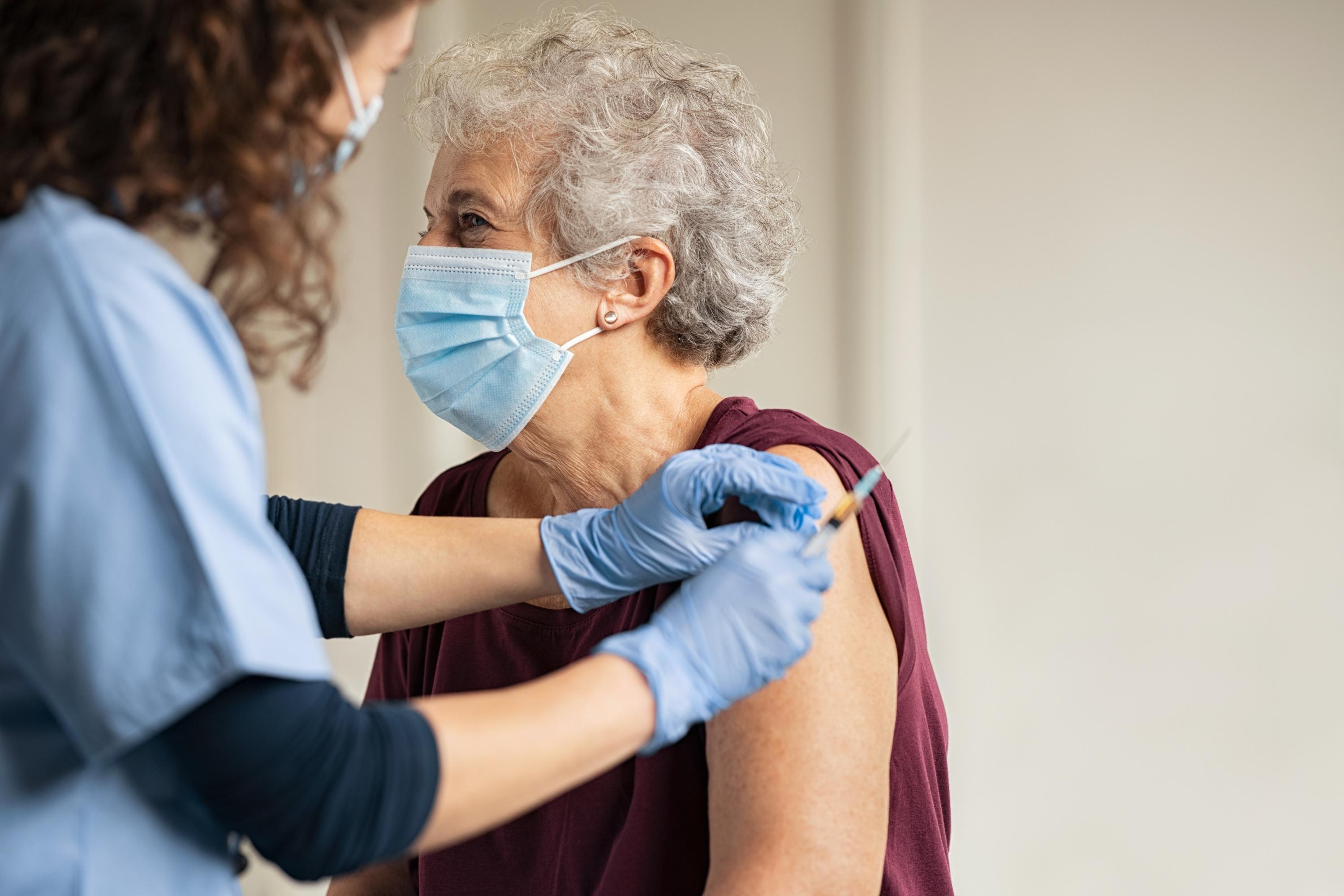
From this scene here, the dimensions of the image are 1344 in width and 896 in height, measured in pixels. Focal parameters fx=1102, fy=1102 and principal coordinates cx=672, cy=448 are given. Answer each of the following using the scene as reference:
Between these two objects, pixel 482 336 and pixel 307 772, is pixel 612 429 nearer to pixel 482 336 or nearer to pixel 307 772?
pixel 482 336

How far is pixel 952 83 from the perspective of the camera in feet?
7.36

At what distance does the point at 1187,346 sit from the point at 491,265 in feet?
4.68

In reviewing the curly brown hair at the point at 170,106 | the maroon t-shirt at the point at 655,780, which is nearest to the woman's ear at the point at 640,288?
the maroon t-shirt at the point at 655,780


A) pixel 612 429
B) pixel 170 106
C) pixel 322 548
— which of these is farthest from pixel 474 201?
pixel 170 106

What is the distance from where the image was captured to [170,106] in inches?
29.5

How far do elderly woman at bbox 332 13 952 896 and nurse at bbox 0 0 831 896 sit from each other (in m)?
0.45

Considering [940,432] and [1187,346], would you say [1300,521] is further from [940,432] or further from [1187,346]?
[940,432]

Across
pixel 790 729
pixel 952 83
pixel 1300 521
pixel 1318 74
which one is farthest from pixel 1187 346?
pixel 790 729

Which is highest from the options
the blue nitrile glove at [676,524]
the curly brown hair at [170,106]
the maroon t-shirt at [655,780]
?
the curly brown hair at [170,106]

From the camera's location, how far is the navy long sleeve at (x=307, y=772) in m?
0.69

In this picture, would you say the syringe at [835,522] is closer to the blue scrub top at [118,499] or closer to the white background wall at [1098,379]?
the blue scrub top at [118,499]

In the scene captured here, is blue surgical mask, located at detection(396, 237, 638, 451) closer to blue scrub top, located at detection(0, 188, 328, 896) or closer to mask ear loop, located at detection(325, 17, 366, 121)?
mask ear loop, located at detection(325, 17, 366, 121)

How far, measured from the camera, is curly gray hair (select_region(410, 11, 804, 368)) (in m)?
1.41

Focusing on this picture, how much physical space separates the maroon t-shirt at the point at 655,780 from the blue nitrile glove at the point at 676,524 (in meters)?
0.14
